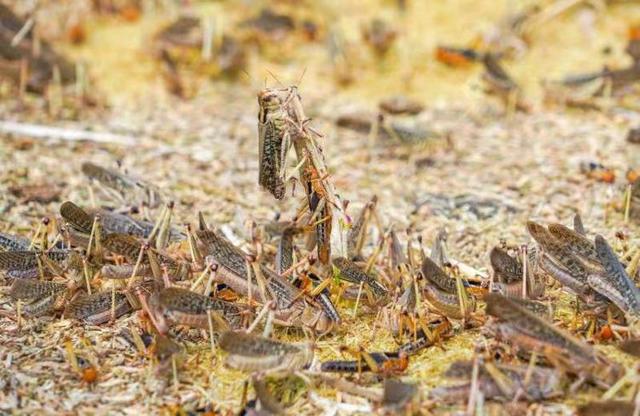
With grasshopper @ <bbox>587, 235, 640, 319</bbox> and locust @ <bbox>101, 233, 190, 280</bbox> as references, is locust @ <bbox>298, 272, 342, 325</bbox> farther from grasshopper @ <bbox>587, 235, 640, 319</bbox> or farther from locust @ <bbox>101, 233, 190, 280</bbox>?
grasshopper @ <bbox>587, 235, 640, 319</bbox>

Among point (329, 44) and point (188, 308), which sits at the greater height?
point (329, 44)

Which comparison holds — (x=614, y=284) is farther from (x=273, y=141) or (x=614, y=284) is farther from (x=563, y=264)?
(x=273, y=141)

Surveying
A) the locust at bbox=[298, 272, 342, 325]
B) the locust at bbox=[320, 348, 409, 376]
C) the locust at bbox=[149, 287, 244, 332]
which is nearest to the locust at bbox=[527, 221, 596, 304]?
the locust at bbox=[320, 348, 409, 376]

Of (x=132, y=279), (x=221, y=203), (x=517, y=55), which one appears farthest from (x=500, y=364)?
(x=517, y=55)

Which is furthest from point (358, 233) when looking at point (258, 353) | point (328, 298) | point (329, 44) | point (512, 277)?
point (329, 44)

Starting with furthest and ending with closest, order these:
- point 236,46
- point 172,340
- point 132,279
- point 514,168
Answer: point 236,46 < point 514,168 < point 132,279 < point 172,340

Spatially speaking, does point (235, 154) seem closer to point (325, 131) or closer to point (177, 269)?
point (325, 131)

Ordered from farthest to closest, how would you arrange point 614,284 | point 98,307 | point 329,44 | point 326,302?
1. point 329,44
2. point 98,307
3. point 326,302
4. point 614,284
